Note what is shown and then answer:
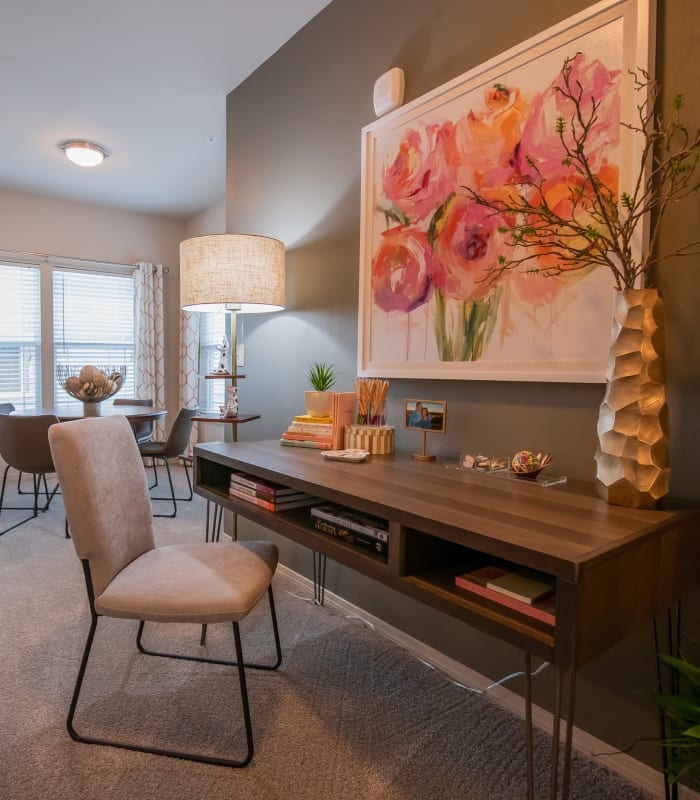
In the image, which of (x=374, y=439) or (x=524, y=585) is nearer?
(x=524, y=585)

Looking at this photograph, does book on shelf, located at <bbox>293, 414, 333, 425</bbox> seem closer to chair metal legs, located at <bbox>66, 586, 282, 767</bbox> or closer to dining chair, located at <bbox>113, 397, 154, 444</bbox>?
chair metal legs, located at <bbox>66, 586, 282, 767</bbox>

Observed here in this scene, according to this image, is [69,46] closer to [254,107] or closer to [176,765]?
[254,107]

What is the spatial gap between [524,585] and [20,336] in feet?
16.3

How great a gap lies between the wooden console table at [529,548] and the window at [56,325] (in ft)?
13.7

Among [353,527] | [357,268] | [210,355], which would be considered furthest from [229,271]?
[210,355]

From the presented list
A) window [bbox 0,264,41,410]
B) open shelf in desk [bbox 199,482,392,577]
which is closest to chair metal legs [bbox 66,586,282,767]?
open shelf in desk [bbox 199,482,392,577]

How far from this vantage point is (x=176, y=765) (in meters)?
1.30

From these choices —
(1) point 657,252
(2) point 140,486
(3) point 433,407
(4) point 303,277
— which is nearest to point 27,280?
(4) point 303,277

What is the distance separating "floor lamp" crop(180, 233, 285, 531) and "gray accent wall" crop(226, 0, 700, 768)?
0.78 feet

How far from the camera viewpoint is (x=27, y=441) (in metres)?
3.02

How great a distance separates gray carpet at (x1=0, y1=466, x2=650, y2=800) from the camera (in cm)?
124

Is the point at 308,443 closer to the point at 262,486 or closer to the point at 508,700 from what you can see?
the point at 262,486

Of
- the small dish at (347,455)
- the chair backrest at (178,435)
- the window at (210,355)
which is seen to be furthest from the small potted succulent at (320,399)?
the window at (210,355)

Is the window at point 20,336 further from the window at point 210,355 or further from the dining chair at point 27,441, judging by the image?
the dining chair at point 27,441
